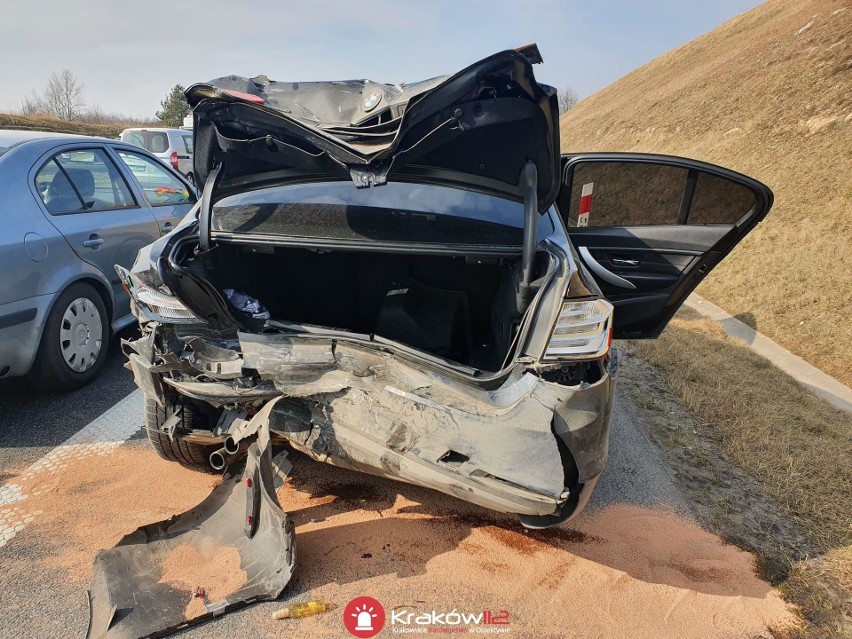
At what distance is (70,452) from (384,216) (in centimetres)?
234

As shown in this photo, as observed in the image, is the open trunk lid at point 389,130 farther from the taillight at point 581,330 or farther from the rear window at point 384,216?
the taillight at point 581,330

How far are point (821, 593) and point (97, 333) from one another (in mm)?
4568

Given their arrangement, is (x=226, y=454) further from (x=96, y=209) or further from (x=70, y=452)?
(x=96, y=209)

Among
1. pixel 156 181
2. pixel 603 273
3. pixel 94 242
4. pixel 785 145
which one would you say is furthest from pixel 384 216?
pixel 785 145

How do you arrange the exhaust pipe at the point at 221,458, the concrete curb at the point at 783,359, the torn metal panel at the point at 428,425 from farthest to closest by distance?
the concrete curb at the point at 783,359, the exhaust pipe at the point at 221,458, the torn metal panel at the point at 428,425

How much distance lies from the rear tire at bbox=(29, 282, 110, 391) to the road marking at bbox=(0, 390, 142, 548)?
38 cm

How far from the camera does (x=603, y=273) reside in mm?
3555

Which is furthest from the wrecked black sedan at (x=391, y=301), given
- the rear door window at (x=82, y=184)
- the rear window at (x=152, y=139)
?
the rear window at (x=152, y=139)

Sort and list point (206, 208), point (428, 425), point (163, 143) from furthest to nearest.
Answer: point (163, 143) → point (206, 208) → point (428, 425)

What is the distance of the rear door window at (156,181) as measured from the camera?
188 inches

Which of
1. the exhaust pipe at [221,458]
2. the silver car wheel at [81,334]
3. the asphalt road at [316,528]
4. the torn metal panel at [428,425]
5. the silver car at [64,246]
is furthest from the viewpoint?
the silver car wheel at [81,334]

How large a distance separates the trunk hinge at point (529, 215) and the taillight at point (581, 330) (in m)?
0.31

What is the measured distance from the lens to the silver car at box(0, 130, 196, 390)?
3.25 metres

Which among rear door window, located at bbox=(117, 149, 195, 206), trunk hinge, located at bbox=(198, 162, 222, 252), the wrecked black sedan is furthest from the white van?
trunk hinge, located at bbox=(198, 162, 222, 252)
